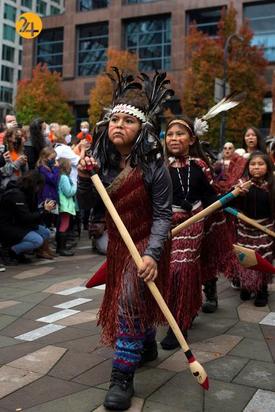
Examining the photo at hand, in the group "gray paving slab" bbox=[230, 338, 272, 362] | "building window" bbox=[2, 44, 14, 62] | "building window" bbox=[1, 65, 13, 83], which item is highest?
"building window" bbox=[2, 44, 14, 62]

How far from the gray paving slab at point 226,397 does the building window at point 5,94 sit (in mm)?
65611

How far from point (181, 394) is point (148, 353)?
1.80 ft

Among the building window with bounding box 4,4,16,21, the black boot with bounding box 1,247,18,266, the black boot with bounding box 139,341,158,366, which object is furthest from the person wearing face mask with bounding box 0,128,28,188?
the building window with bounding box 4,4,16,21

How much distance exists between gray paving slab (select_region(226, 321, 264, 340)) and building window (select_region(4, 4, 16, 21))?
6756 centimetres

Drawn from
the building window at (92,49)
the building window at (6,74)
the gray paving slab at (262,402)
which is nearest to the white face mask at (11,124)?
the gray paving slab at (262,402)

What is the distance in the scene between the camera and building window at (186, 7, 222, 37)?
3947 cm

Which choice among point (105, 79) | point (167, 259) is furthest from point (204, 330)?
point (105, 79)

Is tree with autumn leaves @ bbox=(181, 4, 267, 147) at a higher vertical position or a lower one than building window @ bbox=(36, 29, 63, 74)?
lower

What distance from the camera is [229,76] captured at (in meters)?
28.9

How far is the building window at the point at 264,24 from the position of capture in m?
36.8

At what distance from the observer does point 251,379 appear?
3434 mm

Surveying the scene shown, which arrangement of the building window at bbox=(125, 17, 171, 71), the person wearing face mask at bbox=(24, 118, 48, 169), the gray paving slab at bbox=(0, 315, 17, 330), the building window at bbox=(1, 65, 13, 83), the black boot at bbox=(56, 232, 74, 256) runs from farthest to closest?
1. the building window at bbox=(1, 65, 13, 83)
2. the building window at bbox=(125, 17, 171, 71)
3. the black boot at bbox=(56, 232, 74, 256)
4. the person wearing face mask at bbox=(24, 118, 48, 169)
5. the gray paving slab at bbox=(0, 315, 17, 330)

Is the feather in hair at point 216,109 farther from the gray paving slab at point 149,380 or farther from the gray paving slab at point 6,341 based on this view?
the gray paving slab at point 6,341

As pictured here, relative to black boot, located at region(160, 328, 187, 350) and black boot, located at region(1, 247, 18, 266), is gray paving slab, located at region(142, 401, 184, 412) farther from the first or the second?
black boot, located at region(1, 247, 18, 266)
